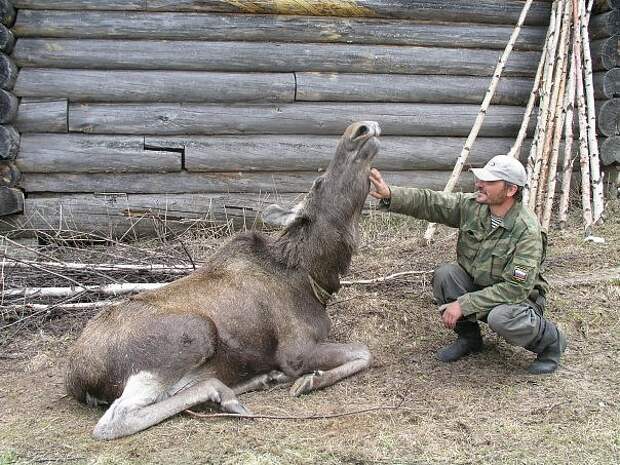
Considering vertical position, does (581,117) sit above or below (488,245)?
above

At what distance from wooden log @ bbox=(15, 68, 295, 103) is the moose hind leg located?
16.8ft

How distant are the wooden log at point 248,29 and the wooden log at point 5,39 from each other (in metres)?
0.24

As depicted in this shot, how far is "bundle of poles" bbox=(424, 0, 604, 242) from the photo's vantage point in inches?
379

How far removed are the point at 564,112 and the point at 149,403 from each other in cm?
741

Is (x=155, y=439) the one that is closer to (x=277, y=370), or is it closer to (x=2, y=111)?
(x=277, y=370)

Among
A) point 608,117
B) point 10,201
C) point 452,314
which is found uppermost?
point 608,117

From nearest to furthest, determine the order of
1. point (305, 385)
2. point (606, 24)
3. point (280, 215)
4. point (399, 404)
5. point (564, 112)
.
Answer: point (399, 404) → point (305, 385) → point (280, 215) → point (564, 112) → point (606, 24)

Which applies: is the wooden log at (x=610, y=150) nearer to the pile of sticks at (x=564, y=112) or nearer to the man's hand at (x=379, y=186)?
the pile of sticks at (x=564, y=112)

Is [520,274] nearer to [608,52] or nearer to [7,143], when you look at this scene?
[608,52]

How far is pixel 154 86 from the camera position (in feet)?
30.8

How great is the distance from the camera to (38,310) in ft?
23.1

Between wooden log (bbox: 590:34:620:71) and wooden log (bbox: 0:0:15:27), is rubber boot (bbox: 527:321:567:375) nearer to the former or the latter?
wooden log (bbox: 590:34:620:71)

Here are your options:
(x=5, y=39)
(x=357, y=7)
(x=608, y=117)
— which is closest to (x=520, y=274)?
(x=357, y=7)

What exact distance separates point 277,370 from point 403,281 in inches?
89.7
